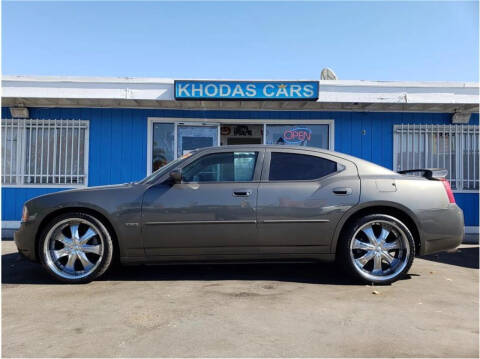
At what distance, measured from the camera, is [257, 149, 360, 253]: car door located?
3971 mm

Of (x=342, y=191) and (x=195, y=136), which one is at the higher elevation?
(x=195, y=136)

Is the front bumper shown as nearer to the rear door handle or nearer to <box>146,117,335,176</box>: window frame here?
the rear door handle

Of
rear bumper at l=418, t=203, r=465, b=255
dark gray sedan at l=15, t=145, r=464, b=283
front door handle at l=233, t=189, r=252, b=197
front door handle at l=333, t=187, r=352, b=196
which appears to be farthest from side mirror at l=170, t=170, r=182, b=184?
rear bumper at l=418, t=203, r=465, b=255

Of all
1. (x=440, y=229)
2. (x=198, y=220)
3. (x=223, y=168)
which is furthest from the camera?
(x=223, y=168)

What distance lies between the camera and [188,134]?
26.5 feet

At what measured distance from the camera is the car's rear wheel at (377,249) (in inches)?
156

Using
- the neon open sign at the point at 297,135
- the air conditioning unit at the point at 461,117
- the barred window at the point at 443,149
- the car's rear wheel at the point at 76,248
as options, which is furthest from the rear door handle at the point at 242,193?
the air conditioning unit at the point at 461,117

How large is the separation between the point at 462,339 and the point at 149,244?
2940mm

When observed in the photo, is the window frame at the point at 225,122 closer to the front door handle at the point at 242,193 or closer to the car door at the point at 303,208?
the car door at the point at 303,208

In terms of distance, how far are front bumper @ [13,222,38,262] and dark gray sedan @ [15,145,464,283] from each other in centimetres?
1

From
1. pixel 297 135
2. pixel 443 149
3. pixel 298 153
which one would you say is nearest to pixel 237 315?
pixel 298 153

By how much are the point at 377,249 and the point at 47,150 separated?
702 centimetres

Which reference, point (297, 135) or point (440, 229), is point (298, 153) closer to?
point (440, 229)

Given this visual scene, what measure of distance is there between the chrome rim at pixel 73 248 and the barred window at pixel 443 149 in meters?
6.47
